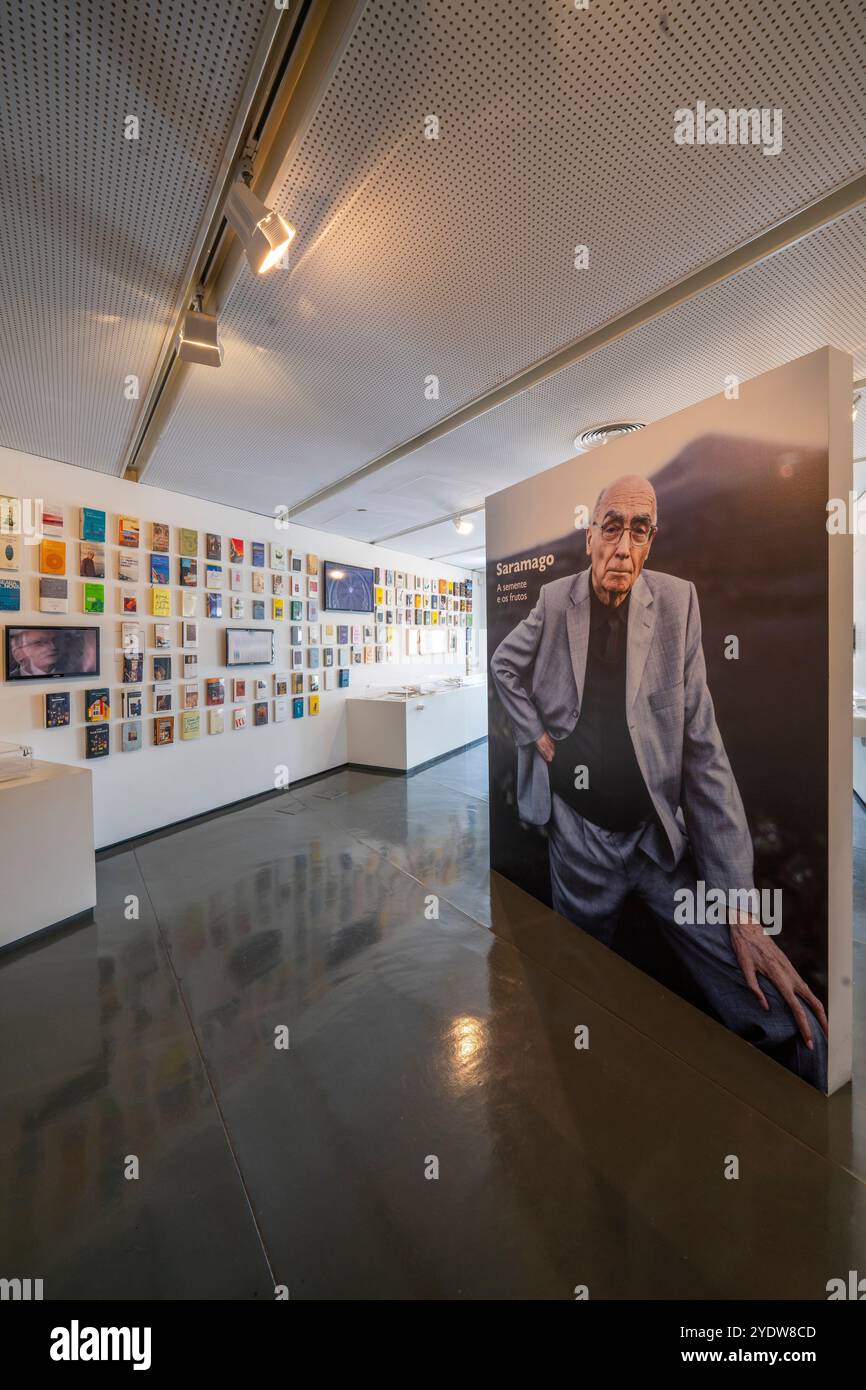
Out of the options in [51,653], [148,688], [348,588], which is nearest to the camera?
[51,653]

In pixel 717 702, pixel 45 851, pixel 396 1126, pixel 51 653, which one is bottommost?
pixel 396 1126

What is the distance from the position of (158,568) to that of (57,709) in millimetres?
1447

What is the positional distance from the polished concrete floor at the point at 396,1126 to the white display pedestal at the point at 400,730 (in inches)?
146

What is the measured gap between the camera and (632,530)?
2451 millimetres

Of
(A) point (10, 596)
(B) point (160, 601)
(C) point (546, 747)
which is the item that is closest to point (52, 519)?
(A) point (10, 596)

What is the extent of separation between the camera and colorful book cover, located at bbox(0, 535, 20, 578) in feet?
11.5

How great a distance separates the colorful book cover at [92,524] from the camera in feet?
13.0

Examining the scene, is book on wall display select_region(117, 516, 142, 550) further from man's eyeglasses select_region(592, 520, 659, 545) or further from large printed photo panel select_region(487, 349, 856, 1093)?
man's eyeglasses select_region(592, 520, 659, 545)

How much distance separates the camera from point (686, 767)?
2.21 meters

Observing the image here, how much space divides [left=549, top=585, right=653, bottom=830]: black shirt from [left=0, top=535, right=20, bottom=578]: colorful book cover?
389 cm

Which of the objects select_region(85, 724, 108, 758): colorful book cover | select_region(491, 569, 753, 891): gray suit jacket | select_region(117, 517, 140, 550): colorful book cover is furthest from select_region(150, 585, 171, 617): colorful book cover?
select_region(491, 569, 753, 891): gray suit jacket

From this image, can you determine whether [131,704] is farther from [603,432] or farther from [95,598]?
[603,432]

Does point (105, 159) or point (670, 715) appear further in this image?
point (670, 715)
